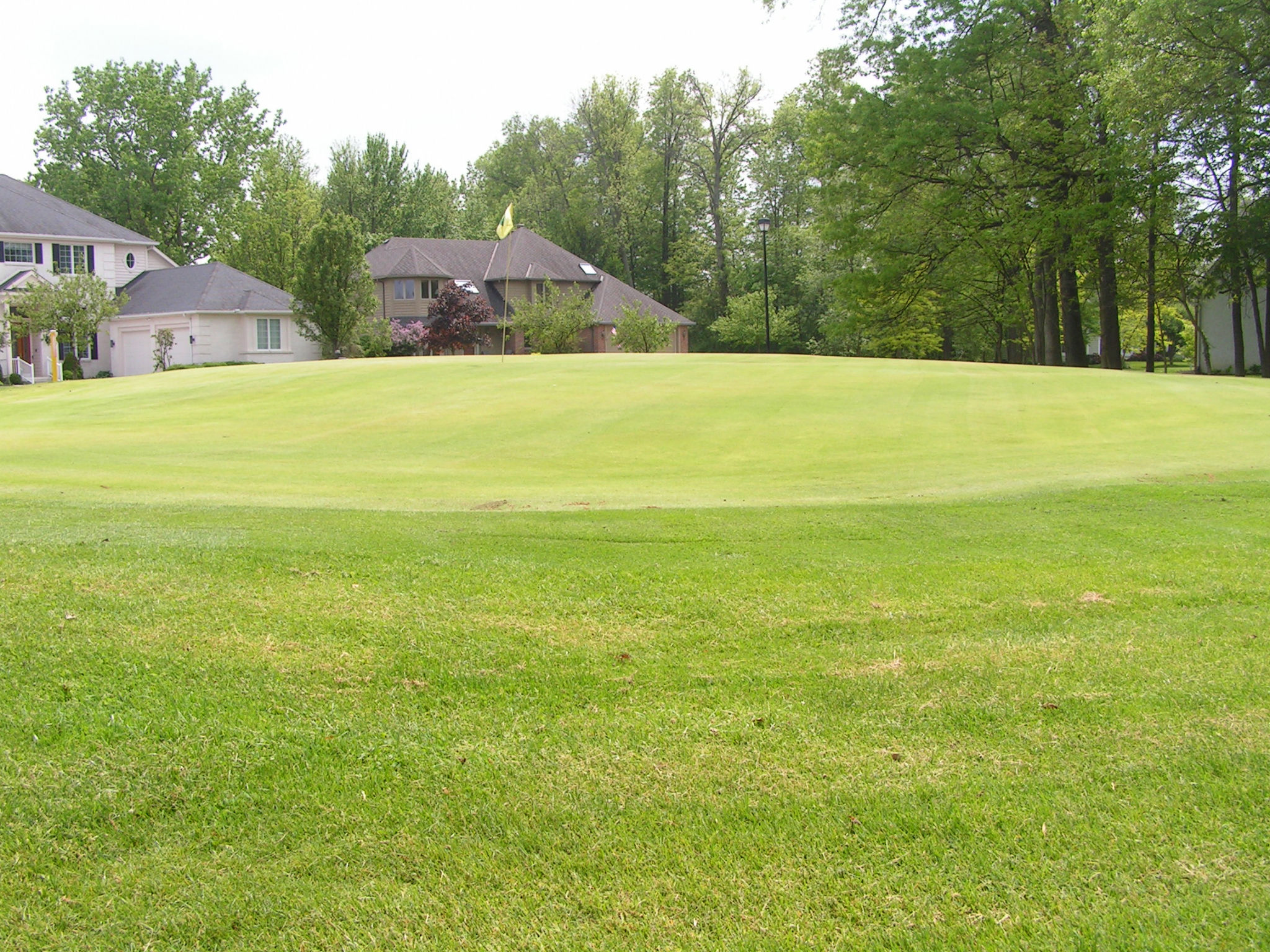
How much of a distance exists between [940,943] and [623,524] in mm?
5876

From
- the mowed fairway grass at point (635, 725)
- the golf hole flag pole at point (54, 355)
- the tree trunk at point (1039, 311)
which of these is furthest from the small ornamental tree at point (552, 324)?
the mowed fairway grass at point (635, 725)

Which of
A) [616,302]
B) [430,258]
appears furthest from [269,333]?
[616,302]

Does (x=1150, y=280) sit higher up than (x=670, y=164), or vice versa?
(x=670, y=164)

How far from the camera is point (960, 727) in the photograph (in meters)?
4.23

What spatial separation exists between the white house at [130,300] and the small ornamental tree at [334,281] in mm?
6230

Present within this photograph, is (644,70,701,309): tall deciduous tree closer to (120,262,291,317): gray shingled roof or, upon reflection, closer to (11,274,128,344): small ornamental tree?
(120,262,291,317): gray shingled roof

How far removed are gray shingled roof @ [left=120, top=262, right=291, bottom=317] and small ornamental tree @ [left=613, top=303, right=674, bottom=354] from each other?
15.9 m

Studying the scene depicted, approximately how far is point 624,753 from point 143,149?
221 ft

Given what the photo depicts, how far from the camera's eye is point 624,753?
4.00 metres

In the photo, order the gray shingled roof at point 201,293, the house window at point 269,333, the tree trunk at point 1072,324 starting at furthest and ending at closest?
the house window at point 269,333 < the gray shingled roof at point 201,293 < the tree trunk at point 1072,324

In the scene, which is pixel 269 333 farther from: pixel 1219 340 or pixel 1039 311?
pixel 1219 340

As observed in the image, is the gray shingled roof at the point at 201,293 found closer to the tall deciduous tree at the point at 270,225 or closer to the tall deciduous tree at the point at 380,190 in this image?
the tall deciduous tree at the point at 270,225

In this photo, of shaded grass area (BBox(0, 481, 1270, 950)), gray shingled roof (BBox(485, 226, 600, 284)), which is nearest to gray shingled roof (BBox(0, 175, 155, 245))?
gray shingled roof (BBox(485, 226, 600, 284))

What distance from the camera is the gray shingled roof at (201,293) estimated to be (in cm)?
4659
